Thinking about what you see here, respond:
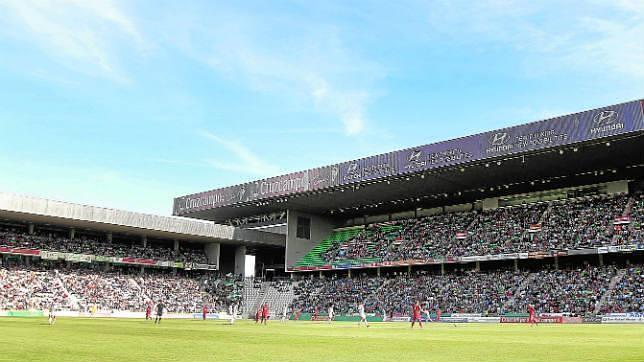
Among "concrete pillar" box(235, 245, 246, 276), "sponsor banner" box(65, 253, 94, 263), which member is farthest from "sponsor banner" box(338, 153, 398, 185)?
"sponsor banner" box(65, 253, 94, 263)

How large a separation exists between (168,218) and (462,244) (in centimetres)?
3104

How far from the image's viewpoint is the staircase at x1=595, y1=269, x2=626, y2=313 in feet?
131

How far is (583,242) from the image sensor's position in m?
45.1

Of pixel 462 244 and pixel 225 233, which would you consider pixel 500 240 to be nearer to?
pixel 462 244

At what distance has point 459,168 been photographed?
47.6 metres

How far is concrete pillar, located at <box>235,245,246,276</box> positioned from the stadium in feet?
0.42

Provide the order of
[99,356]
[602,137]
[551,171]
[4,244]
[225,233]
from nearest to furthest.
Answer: [99,356] → [602,137] → [551,171] → [4,244] → [225,233]

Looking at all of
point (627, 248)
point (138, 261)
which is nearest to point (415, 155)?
point (627, 248)

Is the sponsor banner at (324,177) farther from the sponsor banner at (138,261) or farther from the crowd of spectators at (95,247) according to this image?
the crowd of spectators at (95,247)

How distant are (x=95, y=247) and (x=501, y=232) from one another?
136ft

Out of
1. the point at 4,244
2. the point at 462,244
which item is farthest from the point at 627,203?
the point at 4,244

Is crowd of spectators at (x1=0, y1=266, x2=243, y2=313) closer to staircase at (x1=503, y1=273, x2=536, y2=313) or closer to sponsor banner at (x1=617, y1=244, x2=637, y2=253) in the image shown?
staircase at (x1=503, y1=273, x2=536, y2=313)

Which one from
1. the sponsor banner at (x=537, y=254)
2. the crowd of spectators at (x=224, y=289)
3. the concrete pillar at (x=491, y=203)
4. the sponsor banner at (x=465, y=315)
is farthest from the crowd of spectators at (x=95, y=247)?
the sponsor banner at (x=537, y=254)

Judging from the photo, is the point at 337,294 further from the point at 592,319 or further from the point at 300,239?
the point at 592,319
